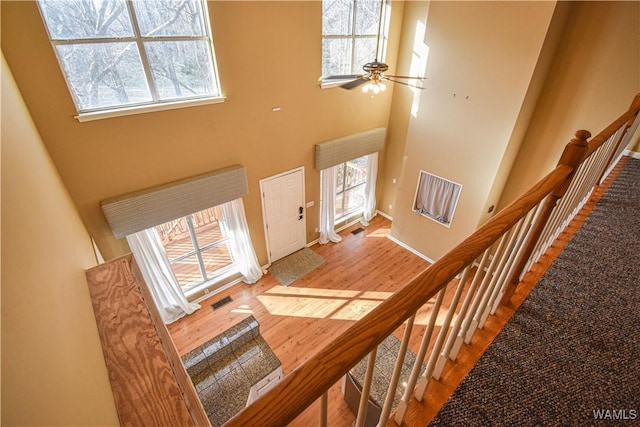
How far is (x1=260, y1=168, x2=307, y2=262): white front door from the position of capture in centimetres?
573

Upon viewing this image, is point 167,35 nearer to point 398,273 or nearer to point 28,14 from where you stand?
point 28,14

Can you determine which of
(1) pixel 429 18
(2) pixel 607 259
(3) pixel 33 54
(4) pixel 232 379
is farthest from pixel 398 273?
(3) pixel 33 54

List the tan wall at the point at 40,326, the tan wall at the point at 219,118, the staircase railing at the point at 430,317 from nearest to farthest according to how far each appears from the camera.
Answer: the staircase railing at the point at 430,317 < the tan wall at the point at 40,326 < the tan wall at the point at 219,118

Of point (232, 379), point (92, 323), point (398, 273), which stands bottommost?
point (398, 273)

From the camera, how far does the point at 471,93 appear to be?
5211 mm

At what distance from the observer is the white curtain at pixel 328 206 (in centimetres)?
655

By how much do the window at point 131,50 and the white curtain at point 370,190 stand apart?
4136 millimetres

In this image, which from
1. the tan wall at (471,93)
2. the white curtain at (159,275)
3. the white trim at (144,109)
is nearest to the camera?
the white trim at (144,109)

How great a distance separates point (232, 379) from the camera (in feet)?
13.1

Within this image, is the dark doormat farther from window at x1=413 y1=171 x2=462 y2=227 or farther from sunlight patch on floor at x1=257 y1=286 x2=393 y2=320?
window at x1=413 y1=171 x2=462 y2=227

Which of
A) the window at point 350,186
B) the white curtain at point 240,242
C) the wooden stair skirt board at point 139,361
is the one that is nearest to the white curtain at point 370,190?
the window at point 350,186

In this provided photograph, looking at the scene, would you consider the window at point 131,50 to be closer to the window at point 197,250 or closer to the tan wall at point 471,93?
the window at point 197,250

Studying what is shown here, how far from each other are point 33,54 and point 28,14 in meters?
0.35

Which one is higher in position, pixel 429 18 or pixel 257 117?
pixel 429 18
